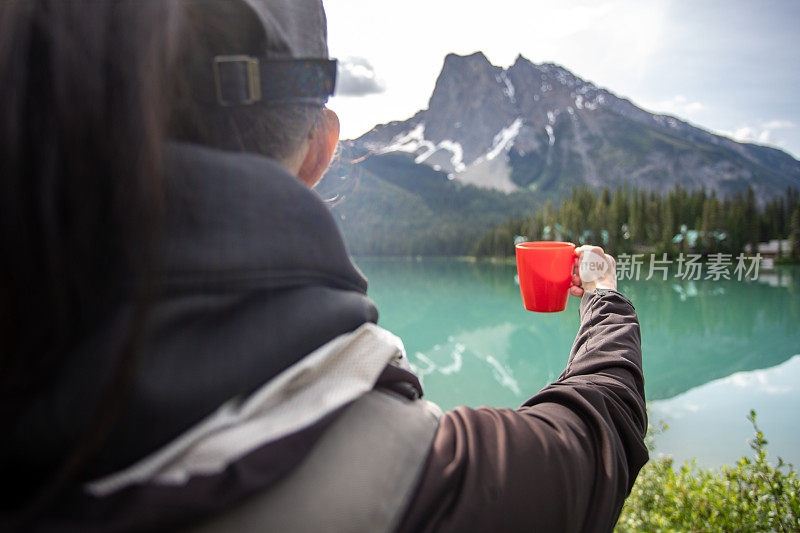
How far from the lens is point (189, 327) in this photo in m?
0.42

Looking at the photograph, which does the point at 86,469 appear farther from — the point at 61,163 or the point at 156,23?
the point at 156,23

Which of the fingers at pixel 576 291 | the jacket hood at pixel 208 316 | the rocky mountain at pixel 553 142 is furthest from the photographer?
the rocky mountain at pixel 553 142

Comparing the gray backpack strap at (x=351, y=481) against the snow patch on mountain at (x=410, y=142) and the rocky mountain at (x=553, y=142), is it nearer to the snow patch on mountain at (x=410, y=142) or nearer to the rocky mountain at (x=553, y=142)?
the rocky mountain at (x=553, y=142)

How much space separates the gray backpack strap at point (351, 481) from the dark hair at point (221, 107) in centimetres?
35

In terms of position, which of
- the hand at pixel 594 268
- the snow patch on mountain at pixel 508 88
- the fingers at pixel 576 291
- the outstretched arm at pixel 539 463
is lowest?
the outstretched arm at pixel 539 463

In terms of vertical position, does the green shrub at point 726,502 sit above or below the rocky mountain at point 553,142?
below

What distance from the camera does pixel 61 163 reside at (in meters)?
0.39

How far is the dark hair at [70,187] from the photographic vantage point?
0.38 metres

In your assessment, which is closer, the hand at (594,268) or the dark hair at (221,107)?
the dark hair at (221,107)

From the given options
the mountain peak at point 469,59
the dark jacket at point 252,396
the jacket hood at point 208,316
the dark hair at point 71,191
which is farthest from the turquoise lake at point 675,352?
the mountain peak at point 469,59

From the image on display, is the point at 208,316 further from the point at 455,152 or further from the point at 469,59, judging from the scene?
the point at 469,59

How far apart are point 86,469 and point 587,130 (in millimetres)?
152483

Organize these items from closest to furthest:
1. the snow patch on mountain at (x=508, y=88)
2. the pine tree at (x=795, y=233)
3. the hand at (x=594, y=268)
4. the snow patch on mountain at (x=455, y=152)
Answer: the hand at (x=594, y=268) → the pine tree at (x=795, y=233) → the snow patch on mountain at (x=455, y=152) → the snow patch on mountain at (x=508, y=88)

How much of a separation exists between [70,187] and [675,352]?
22.4m
